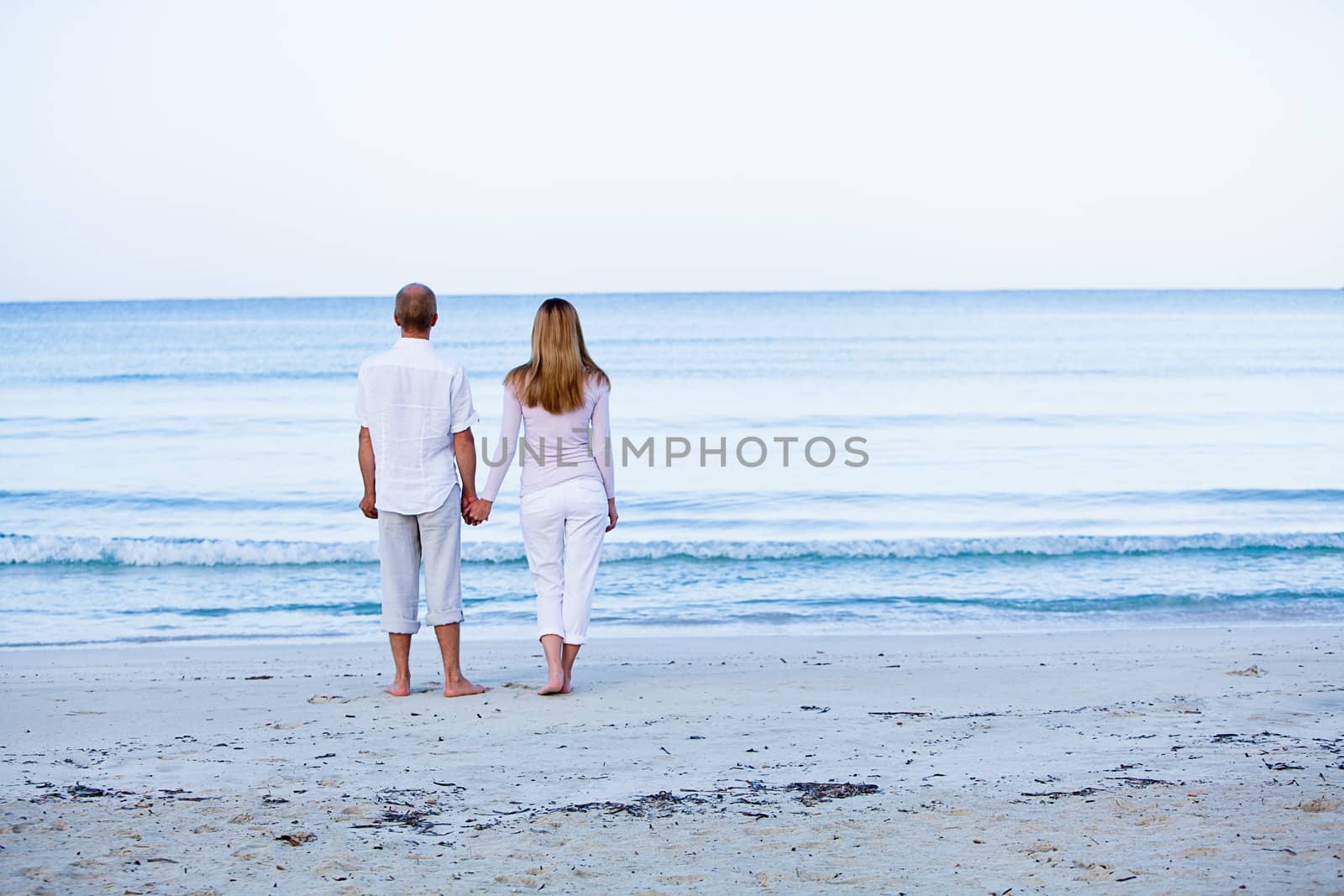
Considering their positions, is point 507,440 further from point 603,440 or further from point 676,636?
point 676,636

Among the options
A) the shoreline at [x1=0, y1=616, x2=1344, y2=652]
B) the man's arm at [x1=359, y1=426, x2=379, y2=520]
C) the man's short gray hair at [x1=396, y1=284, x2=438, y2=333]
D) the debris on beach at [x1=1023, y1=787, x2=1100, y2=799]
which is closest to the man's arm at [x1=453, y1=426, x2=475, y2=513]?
the man's arm at [x1=359, y1=426, x2=379, y2=520]

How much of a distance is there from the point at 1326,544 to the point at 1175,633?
4688mm

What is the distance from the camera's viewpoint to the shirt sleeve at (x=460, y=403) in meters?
5.30

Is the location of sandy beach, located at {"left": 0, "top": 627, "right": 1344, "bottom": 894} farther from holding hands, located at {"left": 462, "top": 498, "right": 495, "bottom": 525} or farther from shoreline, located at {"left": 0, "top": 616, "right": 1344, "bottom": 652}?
shoreline, located at {"left": 0, "top": 616, "right": 1344, "bottom": 652}

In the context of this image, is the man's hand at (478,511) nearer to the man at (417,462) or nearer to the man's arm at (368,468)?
the man at (417,462)

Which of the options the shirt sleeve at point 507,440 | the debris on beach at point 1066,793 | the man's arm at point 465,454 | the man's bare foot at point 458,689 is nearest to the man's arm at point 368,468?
the man's arm at point 465,454

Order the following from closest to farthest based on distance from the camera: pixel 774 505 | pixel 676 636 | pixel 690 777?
pixel 690 777 < pixel 676 636 < pixel 774 505

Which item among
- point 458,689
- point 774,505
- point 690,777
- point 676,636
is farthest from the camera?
point 774,505

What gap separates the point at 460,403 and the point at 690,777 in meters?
2.06

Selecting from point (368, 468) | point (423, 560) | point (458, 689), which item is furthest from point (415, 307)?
point (458, 689)

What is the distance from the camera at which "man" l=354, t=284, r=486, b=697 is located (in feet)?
17.3

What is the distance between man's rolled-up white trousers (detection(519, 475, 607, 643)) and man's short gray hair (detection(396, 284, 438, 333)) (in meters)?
0.93

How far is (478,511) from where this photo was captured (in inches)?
212

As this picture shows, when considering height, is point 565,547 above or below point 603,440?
below
